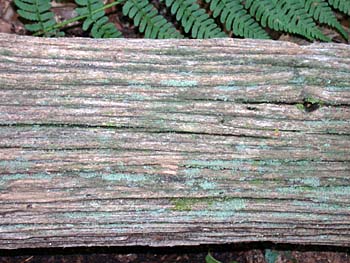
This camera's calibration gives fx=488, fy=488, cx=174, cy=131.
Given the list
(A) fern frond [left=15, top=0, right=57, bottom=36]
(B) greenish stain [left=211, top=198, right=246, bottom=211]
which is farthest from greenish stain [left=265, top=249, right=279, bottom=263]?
(A) fern frond [left=15, top=0, right=57, bottom=36]

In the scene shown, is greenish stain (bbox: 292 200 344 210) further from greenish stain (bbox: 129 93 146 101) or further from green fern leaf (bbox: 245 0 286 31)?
green fern leaf (bbox: 245 0 286 31)

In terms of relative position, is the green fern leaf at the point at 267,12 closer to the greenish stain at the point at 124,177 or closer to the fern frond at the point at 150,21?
the fern frond at the point at 150,21

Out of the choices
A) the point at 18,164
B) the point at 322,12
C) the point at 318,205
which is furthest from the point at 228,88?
the point at 322,12

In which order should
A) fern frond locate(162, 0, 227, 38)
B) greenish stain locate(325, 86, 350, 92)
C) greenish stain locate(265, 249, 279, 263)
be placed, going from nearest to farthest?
greenish stain locate(325, 86, 350, 92) → fern frond locate(162, 0, 227, 38) → greenish stain locate(265, 249, 279, 263)

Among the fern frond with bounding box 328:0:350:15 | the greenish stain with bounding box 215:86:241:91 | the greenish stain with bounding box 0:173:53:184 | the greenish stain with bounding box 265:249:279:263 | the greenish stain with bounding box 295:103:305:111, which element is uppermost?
the fern frond with bounding box 328:0:350:15

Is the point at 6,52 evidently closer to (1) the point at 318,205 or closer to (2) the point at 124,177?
(2) the point at 124,177

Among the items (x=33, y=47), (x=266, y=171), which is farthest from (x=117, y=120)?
→ (x=266, y=171)
